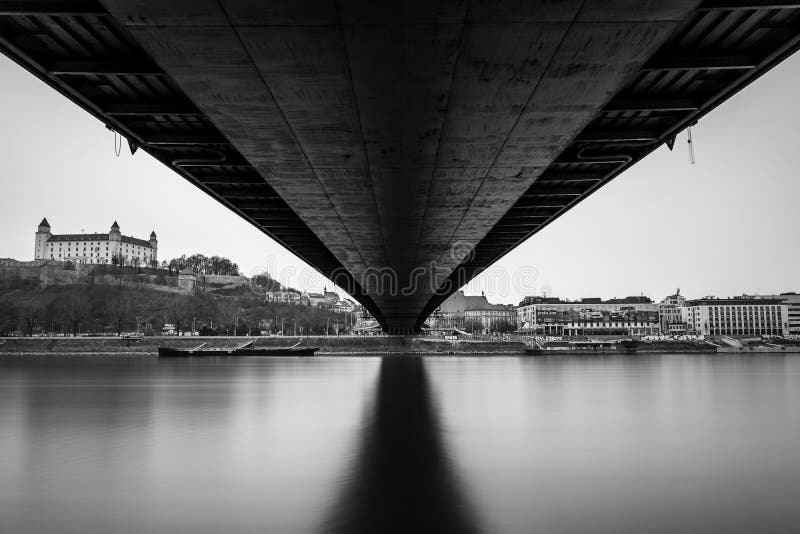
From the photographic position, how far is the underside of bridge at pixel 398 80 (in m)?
9.72

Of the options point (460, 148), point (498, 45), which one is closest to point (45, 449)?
point (460, 148)

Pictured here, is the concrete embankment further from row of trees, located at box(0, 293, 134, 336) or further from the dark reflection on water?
the dark reflection on water

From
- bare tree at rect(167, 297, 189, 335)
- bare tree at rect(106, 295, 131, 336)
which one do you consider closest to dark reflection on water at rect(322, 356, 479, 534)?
bare tree at rect(106, 295, 131, 336)

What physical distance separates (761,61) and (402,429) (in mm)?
12910

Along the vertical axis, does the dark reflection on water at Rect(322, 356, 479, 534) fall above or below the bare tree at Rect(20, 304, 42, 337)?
below

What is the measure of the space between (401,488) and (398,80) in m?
7.62

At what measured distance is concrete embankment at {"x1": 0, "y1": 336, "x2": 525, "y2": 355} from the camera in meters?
103

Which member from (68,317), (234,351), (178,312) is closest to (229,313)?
(178,312)

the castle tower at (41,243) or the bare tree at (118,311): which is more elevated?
the castle tower at (41,243)

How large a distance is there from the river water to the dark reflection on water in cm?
5

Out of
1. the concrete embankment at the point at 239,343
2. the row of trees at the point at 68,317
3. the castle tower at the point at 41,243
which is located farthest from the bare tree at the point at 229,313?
the castle tower at the point at 41,243

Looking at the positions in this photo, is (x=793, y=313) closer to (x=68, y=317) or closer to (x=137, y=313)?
(x=137, y=313)

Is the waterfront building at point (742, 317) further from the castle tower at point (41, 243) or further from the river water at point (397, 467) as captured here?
the castle tower at point (41, 243)

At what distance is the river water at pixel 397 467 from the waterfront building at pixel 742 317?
183428mm
